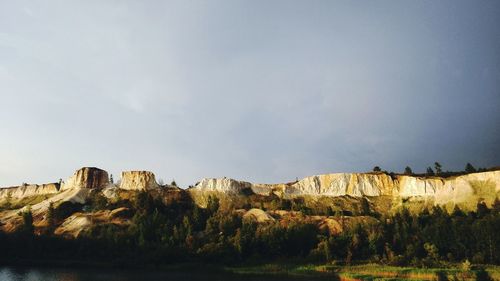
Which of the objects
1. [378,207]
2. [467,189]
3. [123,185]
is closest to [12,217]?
[123,185]

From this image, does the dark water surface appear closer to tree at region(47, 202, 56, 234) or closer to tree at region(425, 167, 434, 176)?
tree at region(47, 202, 56, 234)

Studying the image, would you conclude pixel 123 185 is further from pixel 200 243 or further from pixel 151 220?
pixel 200 243

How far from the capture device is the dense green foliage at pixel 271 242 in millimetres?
72500

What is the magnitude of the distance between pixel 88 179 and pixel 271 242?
2664 inches

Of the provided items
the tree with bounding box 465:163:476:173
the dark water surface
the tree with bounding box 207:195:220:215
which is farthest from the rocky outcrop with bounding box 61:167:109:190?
the tree with bounding box 465:163:476:173

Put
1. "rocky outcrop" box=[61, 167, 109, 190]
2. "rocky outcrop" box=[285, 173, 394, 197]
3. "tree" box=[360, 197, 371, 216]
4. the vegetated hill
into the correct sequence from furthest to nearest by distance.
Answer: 1. "rocky outcrop" box=[61, 167, 109, 190]
2. "rocky outcrop" box=[285, 173, 394, 197]
3. "tree" box=[360, 197, 371, 216]
4. the vegetated hill

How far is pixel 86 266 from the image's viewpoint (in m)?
69.1

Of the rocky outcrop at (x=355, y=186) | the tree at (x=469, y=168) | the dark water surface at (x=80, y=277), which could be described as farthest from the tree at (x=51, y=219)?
the tree at (x=469, y=168)

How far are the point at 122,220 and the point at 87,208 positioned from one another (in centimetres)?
1850

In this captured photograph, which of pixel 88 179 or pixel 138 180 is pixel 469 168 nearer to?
pixel 138 180

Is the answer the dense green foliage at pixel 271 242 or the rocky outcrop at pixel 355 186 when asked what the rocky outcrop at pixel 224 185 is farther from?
the dense green foliage at pixel 271 242

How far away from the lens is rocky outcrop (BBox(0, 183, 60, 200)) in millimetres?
132500

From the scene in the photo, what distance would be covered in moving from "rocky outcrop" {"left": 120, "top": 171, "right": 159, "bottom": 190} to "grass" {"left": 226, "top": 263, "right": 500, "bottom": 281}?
57.8m

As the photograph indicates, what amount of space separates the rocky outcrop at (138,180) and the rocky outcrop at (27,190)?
2458 cm
